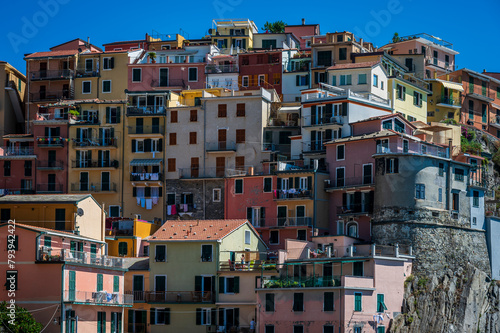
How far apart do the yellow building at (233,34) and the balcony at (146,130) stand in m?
19.4

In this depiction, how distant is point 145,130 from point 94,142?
16.6 ft

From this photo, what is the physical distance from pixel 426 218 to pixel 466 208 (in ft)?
16.7

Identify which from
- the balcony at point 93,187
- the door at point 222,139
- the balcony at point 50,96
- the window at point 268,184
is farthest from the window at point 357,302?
the balcony at point 50,96

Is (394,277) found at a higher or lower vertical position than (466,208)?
lower

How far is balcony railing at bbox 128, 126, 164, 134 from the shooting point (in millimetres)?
91812

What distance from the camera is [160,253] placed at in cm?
7550

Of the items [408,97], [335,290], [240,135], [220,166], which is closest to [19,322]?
[335,290]

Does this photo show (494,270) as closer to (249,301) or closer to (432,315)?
(432,315)

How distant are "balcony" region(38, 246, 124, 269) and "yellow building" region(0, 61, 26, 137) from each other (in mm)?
36835

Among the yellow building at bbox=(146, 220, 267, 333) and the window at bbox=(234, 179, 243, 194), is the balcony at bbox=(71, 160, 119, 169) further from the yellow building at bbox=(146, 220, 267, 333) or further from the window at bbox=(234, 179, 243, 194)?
the yellow building at bbox=(146, 220, 267, 333)

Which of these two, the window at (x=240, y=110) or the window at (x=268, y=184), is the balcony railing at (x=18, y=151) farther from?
the window at (x=268, y=184)

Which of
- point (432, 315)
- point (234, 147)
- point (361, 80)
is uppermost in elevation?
point (361, 80)

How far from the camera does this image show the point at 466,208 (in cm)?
7931

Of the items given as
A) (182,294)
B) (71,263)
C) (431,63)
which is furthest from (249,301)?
(431,63)
